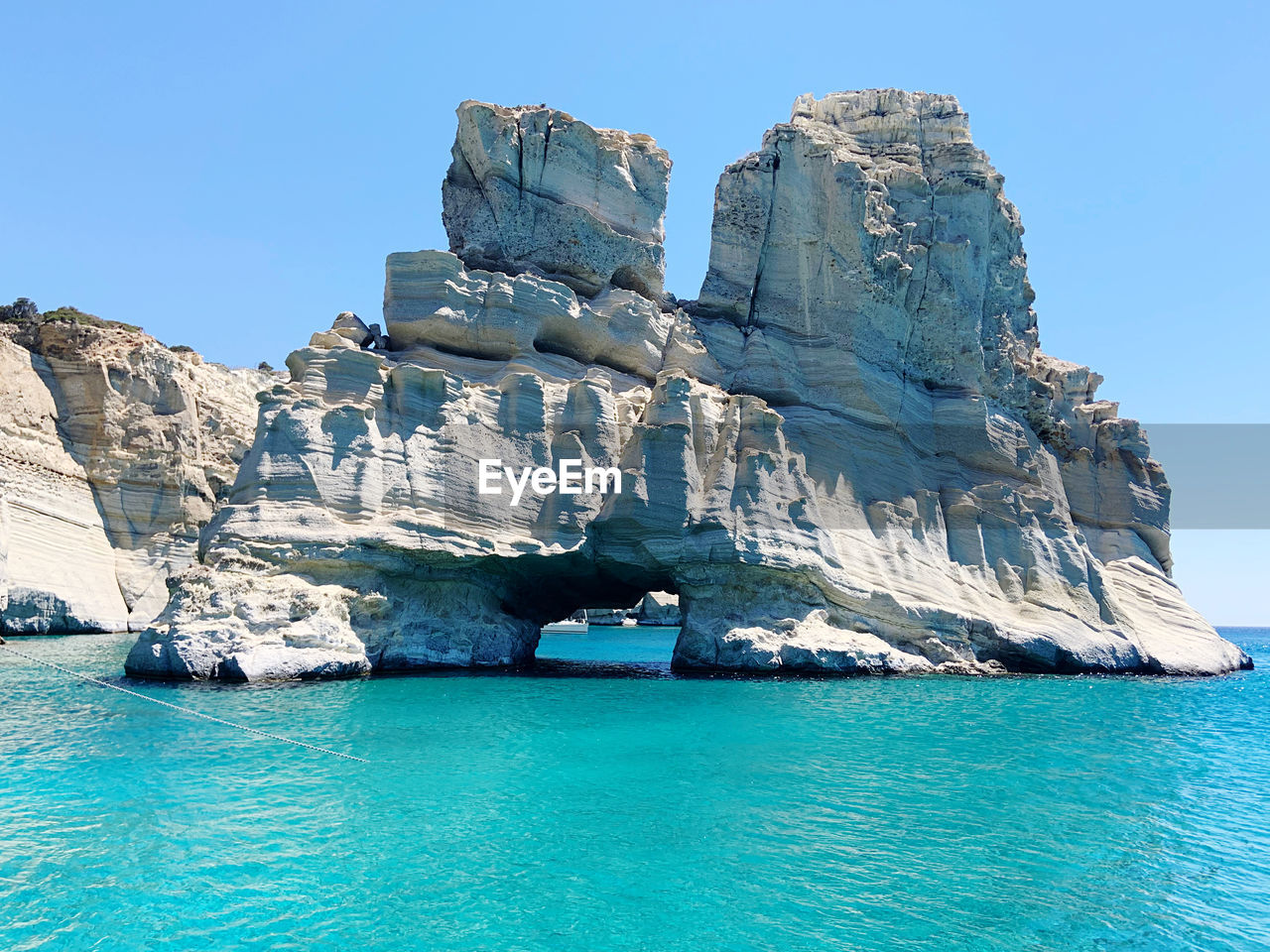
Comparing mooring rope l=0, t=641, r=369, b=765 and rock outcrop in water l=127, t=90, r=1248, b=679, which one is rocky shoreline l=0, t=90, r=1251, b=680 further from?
mooring rope l=0, t=641, r=369, b=765

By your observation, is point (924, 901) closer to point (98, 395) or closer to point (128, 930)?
point (128, 930)

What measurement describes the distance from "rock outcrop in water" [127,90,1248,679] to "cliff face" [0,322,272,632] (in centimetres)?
1692

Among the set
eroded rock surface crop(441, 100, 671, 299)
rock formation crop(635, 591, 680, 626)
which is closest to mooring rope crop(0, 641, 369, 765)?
eroded rock surface crop(441, 100, 671, 299)

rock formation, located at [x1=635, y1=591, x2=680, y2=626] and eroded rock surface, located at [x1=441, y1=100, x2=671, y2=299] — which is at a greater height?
eroded rock surface, located at [x1=441, y1=100, x2=671, y2=299]

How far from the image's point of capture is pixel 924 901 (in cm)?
1002


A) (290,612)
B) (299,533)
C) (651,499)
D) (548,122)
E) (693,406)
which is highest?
(548,122)

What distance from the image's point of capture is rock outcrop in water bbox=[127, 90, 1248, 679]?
86.5 feet

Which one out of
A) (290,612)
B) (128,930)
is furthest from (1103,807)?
(290,612)

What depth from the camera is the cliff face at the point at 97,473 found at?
131ft

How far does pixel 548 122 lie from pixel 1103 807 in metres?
29.4

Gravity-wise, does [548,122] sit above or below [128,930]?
above

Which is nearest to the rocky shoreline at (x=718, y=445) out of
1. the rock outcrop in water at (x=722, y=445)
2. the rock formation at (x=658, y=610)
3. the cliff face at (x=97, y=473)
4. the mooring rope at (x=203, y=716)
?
the rock outcrop in water at (x=722, y=445)

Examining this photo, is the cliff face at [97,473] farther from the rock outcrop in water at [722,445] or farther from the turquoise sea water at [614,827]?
the turquoise sea water at [614,827]

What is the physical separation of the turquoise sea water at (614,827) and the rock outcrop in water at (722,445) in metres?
5.85
